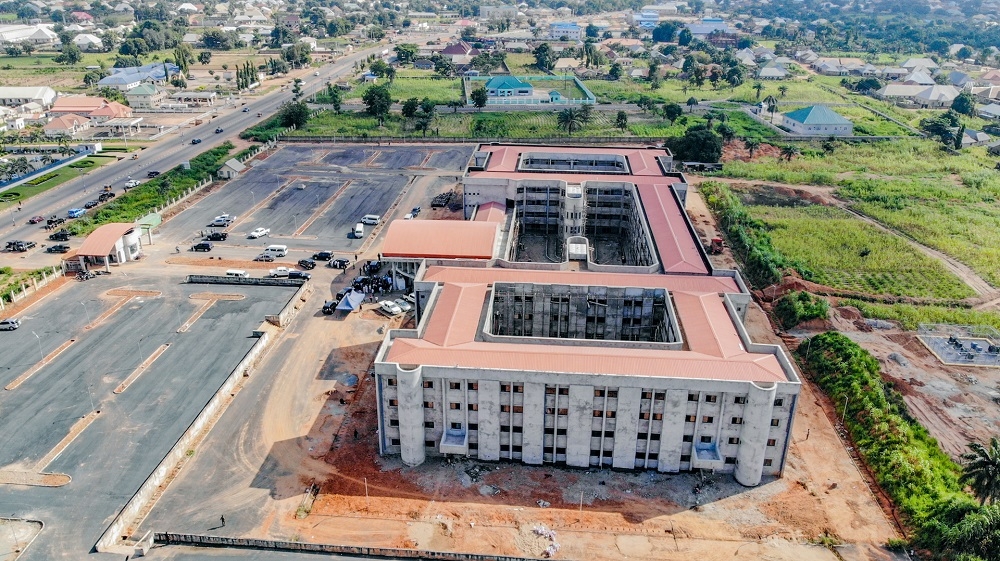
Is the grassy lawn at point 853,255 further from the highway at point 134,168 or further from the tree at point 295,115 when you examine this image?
the highway at point 134,168

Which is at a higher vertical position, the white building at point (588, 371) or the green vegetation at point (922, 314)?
the white building at point (588, 371)


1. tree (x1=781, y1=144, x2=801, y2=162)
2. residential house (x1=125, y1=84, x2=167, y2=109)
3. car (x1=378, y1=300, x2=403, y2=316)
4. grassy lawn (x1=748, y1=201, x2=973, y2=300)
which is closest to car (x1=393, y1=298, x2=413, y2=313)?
car (x1=378, y1=300, x2=403, y2=316)

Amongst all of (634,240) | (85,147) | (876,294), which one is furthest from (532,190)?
(85,147)

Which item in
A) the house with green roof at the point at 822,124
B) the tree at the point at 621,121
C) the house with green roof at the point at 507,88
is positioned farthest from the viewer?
the house with green roof at the point at 507,88

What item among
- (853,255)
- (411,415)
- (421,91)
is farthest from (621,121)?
(411,415)

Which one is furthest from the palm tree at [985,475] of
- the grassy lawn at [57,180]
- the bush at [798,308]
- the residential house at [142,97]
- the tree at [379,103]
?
the residential house at [142,97]
